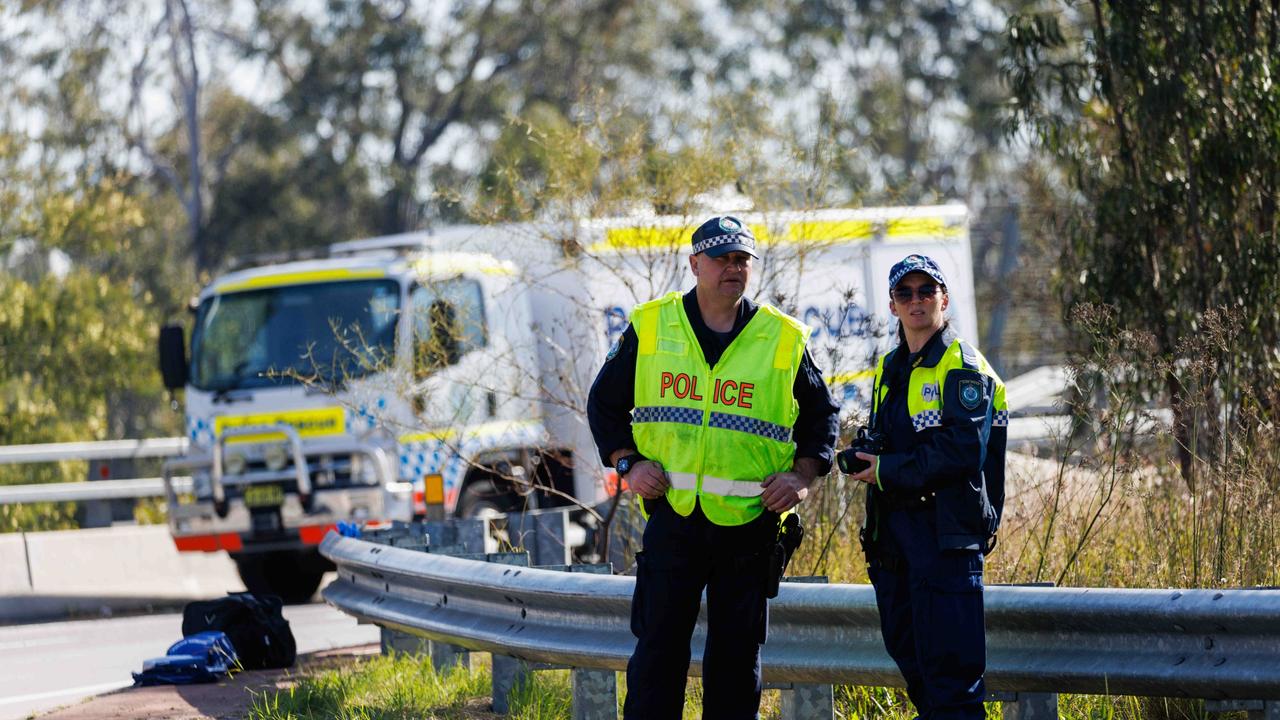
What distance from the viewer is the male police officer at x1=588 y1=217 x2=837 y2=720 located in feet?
17.2

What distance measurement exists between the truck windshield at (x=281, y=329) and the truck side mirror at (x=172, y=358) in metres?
0.14

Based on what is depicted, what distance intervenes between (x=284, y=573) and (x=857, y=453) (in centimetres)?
992

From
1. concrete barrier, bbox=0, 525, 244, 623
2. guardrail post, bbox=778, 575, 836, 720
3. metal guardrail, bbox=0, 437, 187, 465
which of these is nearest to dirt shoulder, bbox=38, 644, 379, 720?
guardrail post, bbox=778, 575, 836, 720

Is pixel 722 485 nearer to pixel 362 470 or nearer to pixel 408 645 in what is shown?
pixel 408 645

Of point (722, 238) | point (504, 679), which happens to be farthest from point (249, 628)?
point (722, 238)

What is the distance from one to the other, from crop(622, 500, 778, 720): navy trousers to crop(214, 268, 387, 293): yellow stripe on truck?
7.87 m

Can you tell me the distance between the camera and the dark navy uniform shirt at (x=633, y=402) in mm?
5387

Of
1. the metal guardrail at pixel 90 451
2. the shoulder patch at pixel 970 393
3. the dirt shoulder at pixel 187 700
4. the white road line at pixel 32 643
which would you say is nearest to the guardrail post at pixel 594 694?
the shoulder patch at pixel 970 393

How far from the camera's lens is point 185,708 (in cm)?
732

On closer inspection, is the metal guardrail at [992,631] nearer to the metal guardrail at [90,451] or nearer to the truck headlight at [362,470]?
the truck headlight at [362,470]

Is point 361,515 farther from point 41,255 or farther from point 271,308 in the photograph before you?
point 41,255

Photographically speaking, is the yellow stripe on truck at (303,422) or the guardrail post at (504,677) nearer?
the guardrail post at (504,677)

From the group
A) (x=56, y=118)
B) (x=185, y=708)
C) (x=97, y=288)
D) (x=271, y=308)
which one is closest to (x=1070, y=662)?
(x=185, y=708)

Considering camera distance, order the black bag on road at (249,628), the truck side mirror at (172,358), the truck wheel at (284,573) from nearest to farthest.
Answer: the black bag on road at (249,628) < the truck side mirror at (172,358) < the truck wheel at (284,573)
